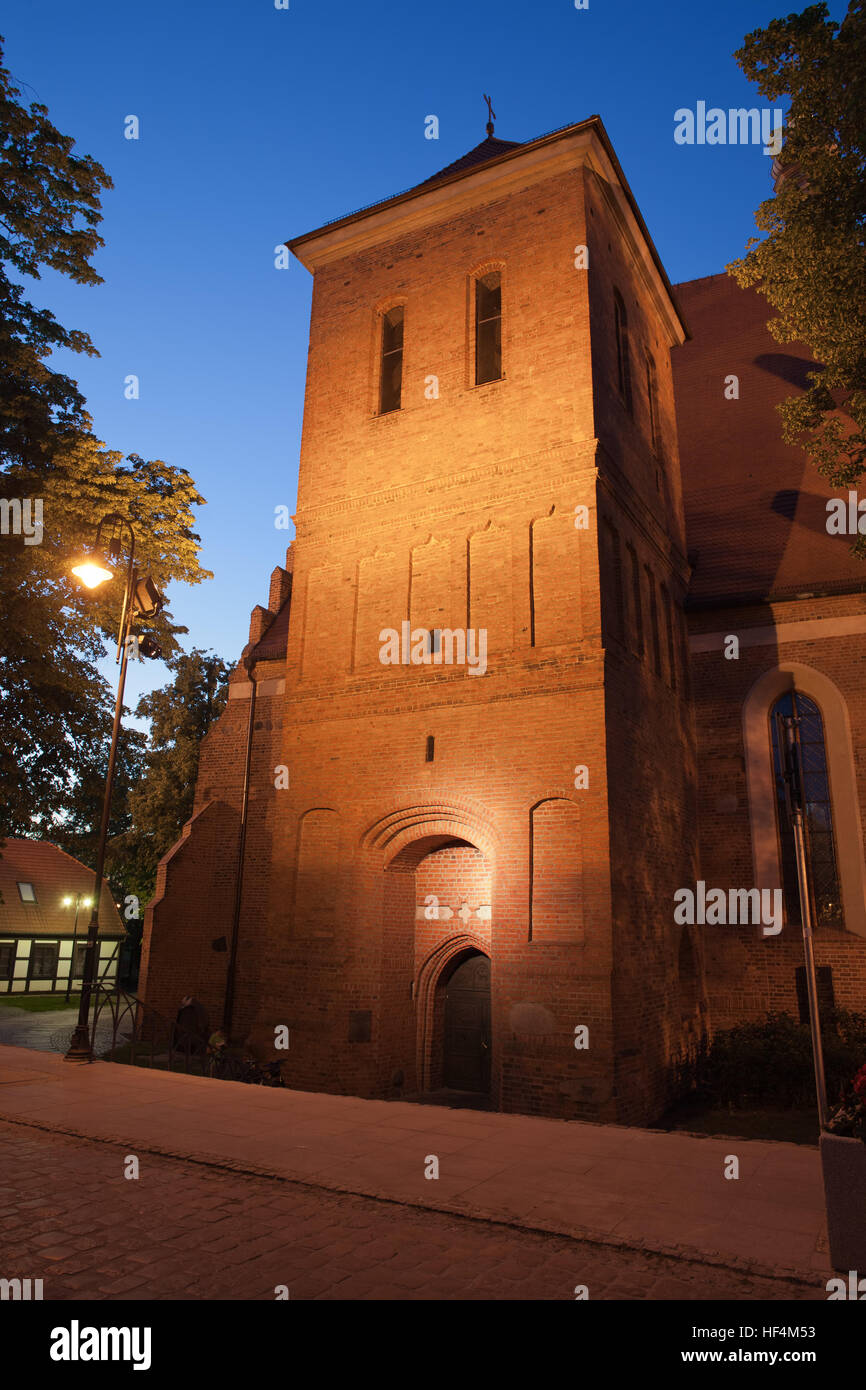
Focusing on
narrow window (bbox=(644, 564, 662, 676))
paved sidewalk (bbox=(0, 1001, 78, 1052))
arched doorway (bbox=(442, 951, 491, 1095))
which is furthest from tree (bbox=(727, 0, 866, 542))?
paved sidewalk (bbox=(0, 1001, 78, 1052))

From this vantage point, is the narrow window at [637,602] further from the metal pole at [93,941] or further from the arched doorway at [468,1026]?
the metal pole at [93,941]

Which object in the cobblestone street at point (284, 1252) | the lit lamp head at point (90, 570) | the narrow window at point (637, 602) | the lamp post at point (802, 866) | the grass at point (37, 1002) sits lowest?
the grass at point (37, 1002)

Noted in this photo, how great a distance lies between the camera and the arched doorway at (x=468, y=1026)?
14133 millimetres

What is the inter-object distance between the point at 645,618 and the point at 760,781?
4.29m

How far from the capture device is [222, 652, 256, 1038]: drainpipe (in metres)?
18.3

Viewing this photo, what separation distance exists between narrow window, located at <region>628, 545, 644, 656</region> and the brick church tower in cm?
16

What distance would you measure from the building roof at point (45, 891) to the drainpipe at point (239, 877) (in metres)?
16.3

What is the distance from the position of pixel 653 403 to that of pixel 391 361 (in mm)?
5684

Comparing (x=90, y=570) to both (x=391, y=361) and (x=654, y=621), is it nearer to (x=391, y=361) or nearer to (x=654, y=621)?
(x=391, y=361)

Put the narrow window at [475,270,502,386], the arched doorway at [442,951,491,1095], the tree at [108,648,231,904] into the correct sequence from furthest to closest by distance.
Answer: the tree at [108,648,231,904]
the narrow window at [475,270,502,386]
the arched doorway at [442,951,491,1095]

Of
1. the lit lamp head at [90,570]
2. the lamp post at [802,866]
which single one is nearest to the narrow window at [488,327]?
the lit lamp head at [90,570]

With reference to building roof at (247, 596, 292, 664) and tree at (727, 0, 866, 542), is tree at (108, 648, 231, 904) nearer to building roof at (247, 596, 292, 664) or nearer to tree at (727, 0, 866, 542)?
building roof at (247, 596, 292, 664)

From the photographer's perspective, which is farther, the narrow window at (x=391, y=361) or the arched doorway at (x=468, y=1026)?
the narrow window at (x=391, y=361)
